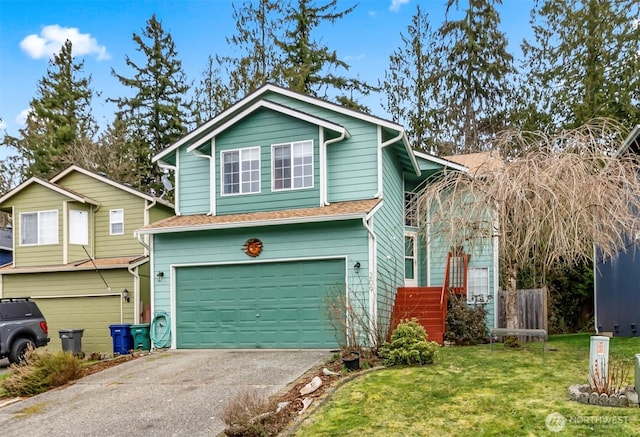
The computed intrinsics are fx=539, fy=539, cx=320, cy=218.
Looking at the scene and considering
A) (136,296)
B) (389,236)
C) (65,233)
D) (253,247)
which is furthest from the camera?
(65,233)

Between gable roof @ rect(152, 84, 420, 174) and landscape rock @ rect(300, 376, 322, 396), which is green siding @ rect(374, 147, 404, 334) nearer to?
gable roof @ rect(152, 84, 420, 174)

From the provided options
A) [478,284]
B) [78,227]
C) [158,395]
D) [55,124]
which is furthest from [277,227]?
[55,124]

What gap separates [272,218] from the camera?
1235 cm

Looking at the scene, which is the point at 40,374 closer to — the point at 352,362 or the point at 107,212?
the point at 352,362

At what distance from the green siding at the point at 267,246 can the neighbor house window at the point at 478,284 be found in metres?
5.12

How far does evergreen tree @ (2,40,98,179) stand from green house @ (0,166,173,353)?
35.5ft

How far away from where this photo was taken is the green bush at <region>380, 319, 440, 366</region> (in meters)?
9.45

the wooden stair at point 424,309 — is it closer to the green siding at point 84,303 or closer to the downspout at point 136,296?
the downspout at point 136,296

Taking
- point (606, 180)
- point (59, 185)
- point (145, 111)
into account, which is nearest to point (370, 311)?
point (606, 180)

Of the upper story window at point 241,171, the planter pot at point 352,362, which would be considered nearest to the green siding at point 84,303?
the upper story window at point 241,171

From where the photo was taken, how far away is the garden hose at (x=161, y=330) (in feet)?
43.8

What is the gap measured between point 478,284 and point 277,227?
6577 millimetres

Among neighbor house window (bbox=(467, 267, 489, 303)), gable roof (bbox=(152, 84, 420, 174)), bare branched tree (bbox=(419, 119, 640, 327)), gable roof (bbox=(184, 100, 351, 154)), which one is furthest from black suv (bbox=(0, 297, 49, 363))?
neighbor house window (bbox=(467, 267, 489, 303))

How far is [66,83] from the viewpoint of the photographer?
31359 mm
